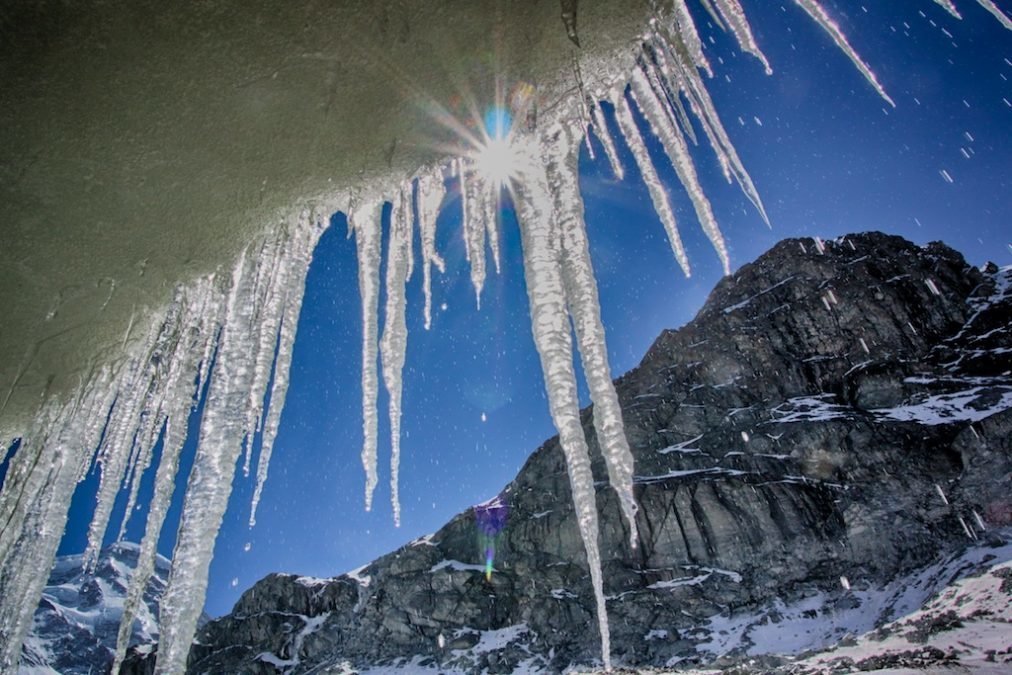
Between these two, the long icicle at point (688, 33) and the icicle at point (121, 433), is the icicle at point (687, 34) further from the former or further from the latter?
the icicle at point (121, 433)

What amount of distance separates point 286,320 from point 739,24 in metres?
3.77

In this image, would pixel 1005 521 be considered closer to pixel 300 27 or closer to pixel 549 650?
pixel 549 650

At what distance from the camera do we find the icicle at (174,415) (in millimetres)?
4133

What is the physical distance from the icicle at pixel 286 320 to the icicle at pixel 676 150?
2.45m

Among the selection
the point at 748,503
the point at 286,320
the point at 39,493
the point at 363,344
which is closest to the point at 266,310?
the point at 286,320

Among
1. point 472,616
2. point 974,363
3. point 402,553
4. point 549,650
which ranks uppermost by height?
point 974,363

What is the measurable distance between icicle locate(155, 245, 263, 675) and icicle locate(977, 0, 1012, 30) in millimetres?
4441

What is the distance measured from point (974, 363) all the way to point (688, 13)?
136m

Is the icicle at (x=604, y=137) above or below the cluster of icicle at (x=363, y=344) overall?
above

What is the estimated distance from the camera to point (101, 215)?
3.22 m

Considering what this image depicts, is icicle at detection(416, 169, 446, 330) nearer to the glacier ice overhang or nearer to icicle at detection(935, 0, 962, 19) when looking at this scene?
the glacier ice overhang

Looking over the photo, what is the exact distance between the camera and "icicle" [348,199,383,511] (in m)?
3.99

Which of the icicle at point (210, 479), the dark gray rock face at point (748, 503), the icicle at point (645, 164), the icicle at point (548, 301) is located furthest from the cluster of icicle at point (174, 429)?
the dark gray rock face at point (748, 503)

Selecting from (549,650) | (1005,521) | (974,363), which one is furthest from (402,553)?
(974,363)
